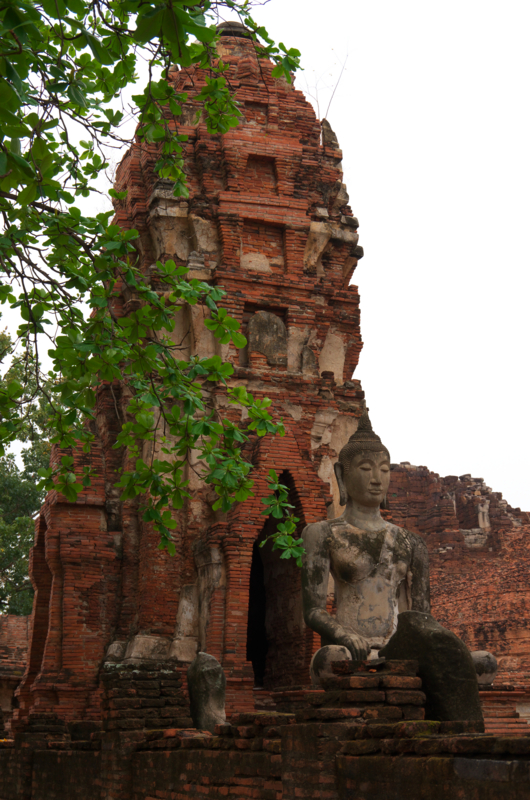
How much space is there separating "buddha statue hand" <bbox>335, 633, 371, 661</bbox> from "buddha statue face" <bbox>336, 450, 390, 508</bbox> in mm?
1283

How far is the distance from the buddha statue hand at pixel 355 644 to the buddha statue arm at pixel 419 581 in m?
1.00

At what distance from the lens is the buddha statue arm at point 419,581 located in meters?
6.84

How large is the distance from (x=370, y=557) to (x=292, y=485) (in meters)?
5.88

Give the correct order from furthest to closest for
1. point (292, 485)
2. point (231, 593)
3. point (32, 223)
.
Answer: point (292, 485) → point (231, 593) → point (32, 223)

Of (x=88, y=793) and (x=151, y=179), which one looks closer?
(x=88, y=793)

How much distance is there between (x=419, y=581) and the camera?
22.6ft

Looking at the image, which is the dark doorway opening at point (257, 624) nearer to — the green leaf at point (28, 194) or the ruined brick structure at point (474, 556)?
the ruined brick structure at point (474, 556)

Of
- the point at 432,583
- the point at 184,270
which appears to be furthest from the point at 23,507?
the point at 184,270

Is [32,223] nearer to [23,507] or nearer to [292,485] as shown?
[292,485]

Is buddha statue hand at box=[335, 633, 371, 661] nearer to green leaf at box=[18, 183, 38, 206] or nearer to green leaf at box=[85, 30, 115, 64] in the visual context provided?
green leaf at box=[18, 183, 38, 206]

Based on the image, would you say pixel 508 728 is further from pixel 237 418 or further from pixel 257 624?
pixel 257 624

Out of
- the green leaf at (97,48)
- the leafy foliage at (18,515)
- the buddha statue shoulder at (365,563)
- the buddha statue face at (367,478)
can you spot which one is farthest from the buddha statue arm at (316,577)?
the leafy foliage at (18,515)

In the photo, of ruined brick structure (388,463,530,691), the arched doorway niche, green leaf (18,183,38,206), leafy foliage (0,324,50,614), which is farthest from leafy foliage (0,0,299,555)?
leafy foliage (0,324,50,614)

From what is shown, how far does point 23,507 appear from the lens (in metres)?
24.1
